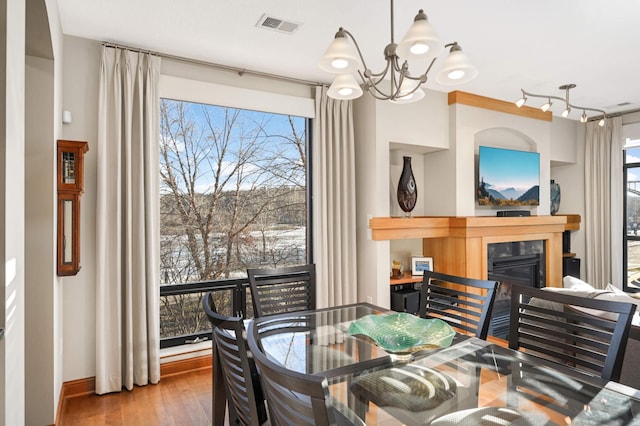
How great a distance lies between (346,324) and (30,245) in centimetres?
188

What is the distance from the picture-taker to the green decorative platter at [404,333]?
1.70 metres

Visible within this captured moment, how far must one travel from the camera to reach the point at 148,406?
2.75 metres

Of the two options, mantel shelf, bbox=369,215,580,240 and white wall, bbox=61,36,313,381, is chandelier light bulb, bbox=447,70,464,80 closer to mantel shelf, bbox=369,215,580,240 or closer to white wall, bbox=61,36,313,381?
mantel shelf, bbox=369,215,580,240

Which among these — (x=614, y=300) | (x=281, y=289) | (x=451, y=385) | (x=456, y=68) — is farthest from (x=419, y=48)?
(x=614, y=300)

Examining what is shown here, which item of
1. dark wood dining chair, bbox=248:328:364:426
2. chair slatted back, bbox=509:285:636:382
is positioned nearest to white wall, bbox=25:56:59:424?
dark wood dining chair, bbox=248:328:364:426

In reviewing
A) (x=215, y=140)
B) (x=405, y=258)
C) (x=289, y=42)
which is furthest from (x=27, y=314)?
(x=405, y=258)

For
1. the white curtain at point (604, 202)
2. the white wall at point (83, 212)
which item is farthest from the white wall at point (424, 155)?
the white wall at point (83, 212)

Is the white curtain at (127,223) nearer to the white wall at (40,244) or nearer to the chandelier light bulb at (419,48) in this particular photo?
the white wall at (40,244)

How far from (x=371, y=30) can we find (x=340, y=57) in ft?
4.19

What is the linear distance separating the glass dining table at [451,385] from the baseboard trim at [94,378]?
1.69 meters

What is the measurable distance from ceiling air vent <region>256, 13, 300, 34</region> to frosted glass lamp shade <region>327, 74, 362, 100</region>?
3.00 ft

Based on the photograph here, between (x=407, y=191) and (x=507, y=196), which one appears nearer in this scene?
(x=407, y=191)

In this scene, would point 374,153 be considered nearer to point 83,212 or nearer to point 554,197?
point 83,212

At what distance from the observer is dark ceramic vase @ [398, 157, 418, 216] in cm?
419
